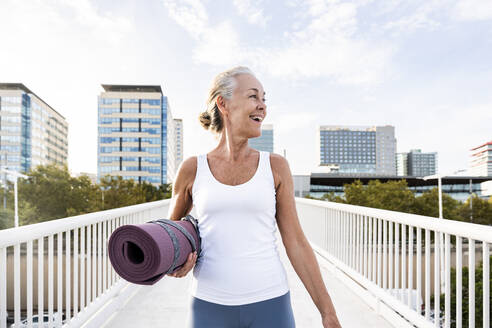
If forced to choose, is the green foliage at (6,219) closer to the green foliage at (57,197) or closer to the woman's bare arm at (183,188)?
the green foliage at (57,197)

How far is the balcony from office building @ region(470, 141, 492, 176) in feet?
429

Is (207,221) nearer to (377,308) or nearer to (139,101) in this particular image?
(377,308)

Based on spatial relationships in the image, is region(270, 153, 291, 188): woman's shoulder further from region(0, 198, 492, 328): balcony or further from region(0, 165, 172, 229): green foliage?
region(0, 165, 172, 229): green foliage

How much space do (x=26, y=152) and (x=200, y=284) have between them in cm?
10401

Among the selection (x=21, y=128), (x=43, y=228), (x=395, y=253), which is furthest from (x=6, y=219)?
(x=21, y=128)

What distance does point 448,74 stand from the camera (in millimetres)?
113000

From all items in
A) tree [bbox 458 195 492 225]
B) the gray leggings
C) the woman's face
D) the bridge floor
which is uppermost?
the woman's face

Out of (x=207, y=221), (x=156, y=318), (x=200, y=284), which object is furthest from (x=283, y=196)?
(x=156, y=318)

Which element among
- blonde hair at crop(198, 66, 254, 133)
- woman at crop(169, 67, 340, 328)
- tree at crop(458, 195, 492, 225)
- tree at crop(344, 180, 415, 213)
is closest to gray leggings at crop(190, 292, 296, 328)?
woman at crop(169, 67, 340, 328)

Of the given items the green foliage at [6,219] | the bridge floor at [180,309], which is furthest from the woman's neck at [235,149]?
the green foliage at [6,219]

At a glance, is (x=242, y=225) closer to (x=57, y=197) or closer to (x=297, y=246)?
(x=297, y=246)

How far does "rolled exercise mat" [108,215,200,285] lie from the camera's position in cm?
80

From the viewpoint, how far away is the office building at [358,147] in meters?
173

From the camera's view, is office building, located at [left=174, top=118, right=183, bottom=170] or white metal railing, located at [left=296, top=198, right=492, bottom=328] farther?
office building, located at [left=174, top=118, right=183, bottom=170]
